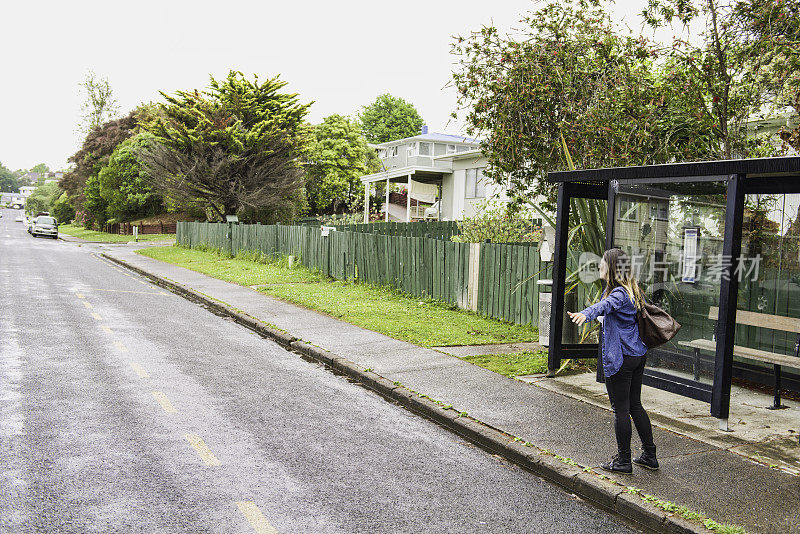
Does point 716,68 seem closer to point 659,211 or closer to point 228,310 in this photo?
point 659,211

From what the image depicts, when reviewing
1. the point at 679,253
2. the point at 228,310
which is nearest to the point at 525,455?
the point at 679,253

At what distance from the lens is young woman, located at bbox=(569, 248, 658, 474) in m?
5.29

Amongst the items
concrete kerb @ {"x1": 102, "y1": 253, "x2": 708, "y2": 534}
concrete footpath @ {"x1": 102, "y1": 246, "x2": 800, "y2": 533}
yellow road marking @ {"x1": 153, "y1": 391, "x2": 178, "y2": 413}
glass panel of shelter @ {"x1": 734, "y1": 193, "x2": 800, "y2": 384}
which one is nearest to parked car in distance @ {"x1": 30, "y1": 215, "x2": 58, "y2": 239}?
concrete footpath @ {"x1": 102, "y1": 246, "x2": 800, "y2": 533}

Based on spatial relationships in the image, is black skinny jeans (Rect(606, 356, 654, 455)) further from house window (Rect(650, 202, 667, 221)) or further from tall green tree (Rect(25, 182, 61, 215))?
tall green tree (Rect(25, 182, 61, 215))

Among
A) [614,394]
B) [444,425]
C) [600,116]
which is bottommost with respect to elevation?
[444,425]

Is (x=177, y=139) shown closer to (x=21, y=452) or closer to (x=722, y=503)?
(x=21, y=452)

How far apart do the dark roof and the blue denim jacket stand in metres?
1.93

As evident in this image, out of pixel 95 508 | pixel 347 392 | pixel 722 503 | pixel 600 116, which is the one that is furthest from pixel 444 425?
pixel 600 116

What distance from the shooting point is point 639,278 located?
25.2ft

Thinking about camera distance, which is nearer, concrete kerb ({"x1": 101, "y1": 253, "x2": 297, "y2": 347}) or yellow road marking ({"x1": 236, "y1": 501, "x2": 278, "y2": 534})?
yellow road marking ({"x1": 236, "y1": 501, "x2": 278, "y2": 534})

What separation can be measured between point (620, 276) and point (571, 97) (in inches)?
239

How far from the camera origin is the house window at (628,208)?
7.66 metres

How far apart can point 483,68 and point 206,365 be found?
6447mm

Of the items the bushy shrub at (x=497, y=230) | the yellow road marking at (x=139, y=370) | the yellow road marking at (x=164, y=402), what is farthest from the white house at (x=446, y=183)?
the yellow road marking at (x=164, y=402)
